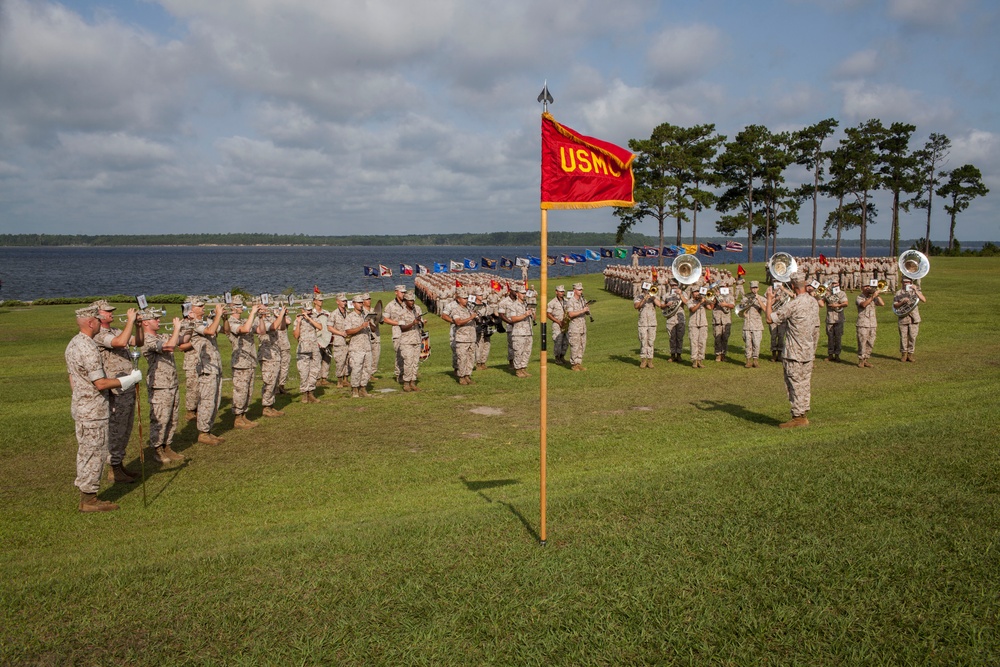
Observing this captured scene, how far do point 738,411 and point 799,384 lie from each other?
65.4 inches

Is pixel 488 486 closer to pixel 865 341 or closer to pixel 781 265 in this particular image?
pixel 781 265

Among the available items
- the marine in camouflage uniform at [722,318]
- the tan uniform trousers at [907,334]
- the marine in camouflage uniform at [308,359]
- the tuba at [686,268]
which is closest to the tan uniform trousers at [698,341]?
the marine in camouflage uniform at [722,318]

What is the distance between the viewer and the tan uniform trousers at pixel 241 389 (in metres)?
12.2

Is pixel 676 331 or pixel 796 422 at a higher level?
pixel 676 331

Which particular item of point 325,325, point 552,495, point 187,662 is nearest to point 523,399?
point 325,325

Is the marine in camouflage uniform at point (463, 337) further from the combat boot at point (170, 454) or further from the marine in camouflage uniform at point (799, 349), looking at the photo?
the marine in camouflage uniform at point (799, 349)

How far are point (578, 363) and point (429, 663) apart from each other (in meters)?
13.3

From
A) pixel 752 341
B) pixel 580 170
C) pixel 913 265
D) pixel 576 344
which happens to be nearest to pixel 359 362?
pixel 576 344

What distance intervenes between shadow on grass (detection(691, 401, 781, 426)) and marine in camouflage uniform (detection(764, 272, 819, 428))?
0.52 metres

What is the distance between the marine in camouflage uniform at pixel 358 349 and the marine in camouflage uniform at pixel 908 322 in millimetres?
12843

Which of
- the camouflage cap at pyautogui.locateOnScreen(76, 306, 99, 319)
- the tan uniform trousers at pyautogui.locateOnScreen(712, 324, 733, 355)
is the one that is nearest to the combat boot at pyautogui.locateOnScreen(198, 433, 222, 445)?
the camouflage cap at pyautogui.locateOnScreen(76, 306, 99, 319)

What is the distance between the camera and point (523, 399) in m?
14.1

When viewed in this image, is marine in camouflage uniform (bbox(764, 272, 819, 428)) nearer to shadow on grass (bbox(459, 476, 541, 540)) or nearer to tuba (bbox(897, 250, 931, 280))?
shadow on grass (bbox(459, 476, 541, 540))

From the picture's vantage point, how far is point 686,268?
1938 centimetres
